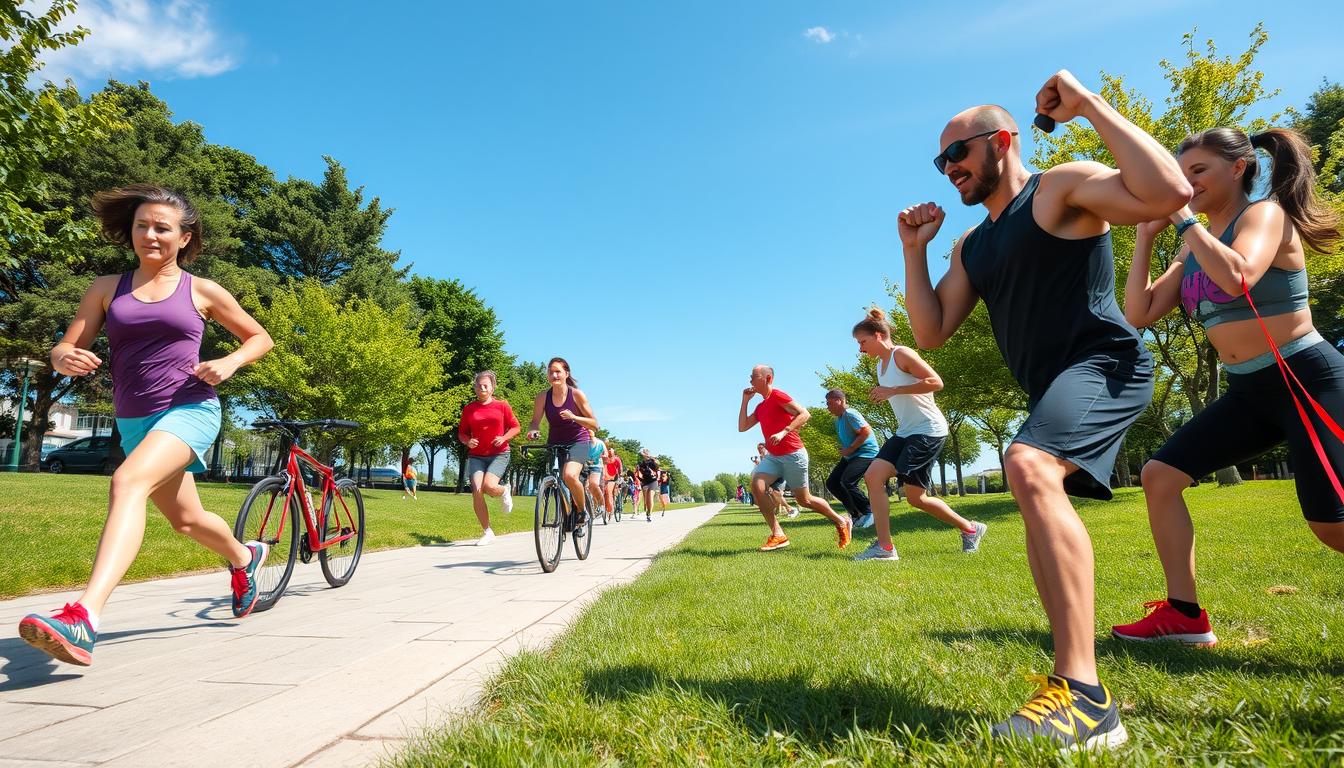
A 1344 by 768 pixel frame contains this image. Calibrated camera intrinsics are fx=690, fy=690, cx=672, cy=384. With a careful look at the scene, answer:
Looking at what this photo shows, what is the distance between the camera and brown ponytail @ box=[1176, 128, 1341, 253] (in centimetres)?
288

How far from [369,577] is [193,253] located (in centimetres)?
341

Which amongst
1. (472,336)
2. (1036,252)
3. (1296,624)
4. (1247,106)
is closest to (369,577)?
(1036,252)

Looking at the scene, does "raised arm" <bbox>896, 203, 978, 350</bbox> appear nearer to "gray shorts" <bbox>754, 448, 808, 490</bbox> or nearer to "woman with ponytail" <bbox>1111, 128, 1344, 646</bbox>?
"woman with ponytail" <bbox>1111, 128, 1344, 646</bbox>

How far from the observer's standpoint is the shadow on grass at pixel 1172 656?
2.45 m

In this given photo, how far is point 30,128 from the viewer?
750 cm

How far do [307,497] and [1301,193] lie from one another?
240 inches

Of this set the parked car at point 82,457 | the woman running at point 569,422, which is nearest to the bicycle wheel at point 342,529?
the woman running at point 569,422

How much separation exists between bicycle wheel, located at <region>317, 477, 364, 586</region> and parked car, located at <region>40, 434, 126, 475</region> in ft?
111

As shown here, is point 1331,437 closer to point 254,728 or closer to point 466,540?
point 254,728

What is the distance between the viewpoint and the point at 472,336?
1800 inches

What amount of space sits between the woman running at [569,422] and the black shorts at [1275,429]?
5.55 metres

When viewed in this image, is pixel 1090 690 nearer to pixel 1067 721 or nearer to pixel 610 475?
pixel 1067 721

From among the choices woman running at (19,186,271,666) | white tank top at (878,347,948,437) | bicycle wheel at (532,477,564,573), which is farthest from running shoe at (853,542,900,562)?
woman running at (19,186,271,666)

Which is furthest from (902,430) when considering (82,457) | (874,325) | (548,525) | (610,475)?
(82,457)
